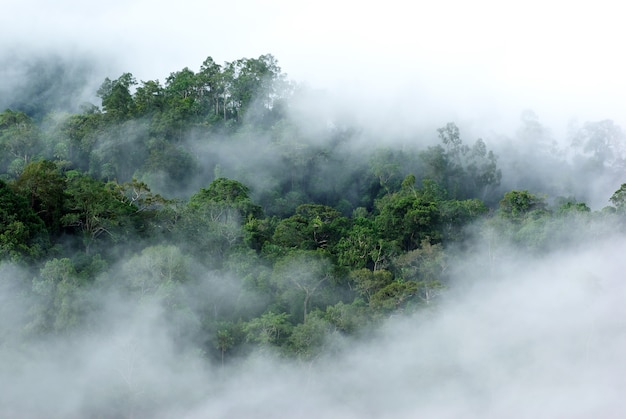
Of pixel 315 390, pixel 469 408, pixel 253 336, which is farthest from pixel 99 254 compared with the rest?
pixel 469 408

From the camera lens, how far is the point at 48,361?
27.8 meters

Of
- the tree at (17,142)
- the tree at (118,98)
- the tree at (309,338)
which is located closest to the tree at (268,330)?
the tree at (309,338)

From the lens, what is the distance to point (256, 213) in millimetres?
38438

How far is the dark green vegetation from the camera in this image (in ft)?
97.6

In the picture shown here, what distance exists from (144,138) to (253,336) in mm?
16741

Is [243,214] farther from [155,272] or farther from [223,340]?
[223,340]

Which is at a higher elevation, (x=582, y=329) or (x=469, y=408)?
(x=582, y=329)

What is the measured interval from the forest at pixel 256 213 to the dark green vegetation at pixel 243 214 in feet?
0.25

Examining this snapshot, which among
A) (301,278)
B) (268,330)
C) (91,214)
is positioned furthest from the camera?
(91,214)

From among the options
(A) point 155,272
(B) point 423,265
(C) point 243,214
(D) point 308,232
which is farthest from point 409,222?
(A) point 155,272

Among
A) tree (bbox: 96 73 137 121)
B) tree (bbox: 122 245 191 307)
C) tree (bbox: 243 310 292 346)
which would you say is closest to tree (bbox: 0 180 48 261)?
tree (bbox: 122 245 191 307)

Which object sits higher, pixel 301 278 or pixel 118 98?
pixel 118 98

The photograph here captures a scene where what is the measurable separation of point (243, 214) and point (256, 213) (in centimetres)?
80

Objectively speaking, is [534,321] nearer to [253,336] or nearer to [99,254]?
[253,336]
